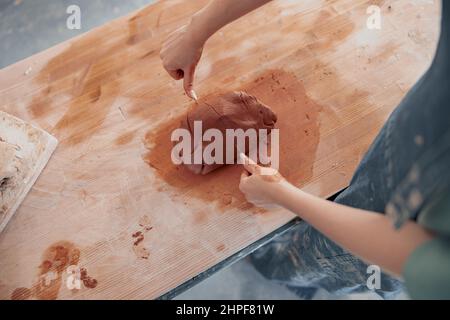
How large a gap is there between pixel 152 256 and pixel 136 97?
54 cm

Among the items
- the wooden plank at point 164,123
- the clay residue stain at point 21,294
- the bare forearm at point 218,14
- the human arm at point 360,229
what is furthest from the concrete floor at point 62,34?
the bare forearm at point 218,14

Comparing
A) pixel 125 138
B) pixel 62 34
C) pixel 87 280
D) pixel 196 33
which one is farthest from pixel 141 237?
pixel 62 34

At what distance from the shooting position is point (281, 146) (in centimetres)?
132

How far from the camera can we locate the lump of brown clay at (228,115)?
1.27m

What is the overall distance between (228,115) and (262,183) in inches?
13.0

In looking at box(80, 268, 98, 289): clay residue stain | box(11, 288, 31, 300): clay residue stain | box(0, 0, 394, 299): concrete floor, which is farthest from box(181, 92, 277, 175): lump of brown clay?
box(0, 0, 394, 299): concrete floor

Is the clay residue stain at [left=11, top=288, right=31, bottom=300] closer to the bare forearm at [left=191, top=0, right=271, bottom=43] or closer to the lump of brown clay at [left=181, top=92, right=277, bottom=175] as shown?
the lump of brown clay at [left=181, top=92, right=277, bottom=175]

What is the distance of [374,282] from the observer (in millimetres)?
1248

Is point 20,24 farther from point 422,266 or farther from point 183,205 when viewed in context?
point 422,266

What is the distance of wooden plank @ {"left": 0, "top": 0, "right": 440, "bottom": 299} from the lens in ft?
3.94

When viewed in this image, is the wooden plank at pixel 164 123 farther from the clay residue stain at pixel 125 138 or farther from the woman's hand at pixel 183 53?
the woman's hand at pixel 183 53

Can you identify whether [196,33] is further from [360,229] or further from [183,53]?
[360,229]

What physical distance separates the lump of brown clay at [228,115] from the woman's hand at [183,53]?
0.11 m

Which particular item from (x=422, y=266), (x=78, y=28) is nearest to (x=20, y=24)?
(x=78, y=28)
